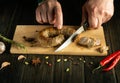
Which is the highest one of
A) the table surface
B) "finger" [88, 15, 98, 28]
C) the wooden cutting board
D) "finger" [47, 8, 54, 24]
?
"finger" [47, 8, 54, 24]

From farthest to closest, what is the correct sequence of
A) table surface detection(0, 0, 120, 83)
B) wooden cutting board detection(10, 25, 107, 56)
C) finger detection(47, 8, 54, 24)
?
finger detection(47, 8, 54, 24), wooden cutting board detection(10, 25, 107, 56), table surface detection(0, 0, 120, 83)

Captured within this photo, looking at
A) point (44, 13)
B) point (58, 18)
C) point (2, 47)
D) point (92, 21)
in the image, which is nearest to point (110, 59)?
point (92, 21)

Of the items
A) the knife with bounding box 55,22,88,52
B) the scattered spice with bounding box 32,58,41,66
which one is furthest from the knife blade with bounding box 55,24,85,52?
the scattered spice with bounding box 32,58,41,66

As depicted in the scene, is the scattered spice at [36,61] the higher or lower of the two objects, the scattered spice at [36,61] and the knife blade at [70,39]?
the lower

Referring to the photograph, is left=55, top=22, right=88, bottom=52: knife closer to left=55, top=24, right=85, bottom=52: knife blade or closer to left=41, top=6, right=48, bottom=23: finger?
left=55, top=24, right=85, bottom=52: knife blade

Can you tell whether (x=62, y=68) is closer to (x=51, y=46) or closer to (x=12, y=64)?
(x=51, y=46)

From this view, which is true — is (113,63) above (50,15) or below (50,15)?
below

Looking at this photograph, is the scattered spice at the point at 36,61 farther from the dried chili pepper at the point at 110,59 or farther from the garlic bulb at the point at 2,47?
the dried chili pepper at the point at 110,59

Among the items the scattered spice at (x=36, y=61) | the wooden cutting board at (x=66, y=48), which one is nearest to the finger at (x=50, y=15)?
the wooden cutting board at (x=66, y=48)

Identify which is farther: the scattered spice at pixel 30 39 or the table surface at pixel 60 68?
the scattered spice at pixel 30 39

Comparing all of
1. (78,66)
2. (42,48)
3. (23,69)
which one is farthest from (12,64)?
(78,66)

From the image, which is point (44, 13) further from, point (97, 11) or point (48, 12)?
point (97, 11)

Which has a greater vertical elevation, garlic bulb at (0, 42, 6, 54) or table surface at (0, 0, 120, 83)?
garlic bulb at (0, 42, 6, 54)

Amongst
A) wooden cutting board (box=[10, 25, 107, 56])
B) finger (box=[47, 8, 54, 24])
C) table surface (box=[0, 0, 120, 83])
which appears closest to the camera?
table surface (box=[0, 0, 120, 83])
